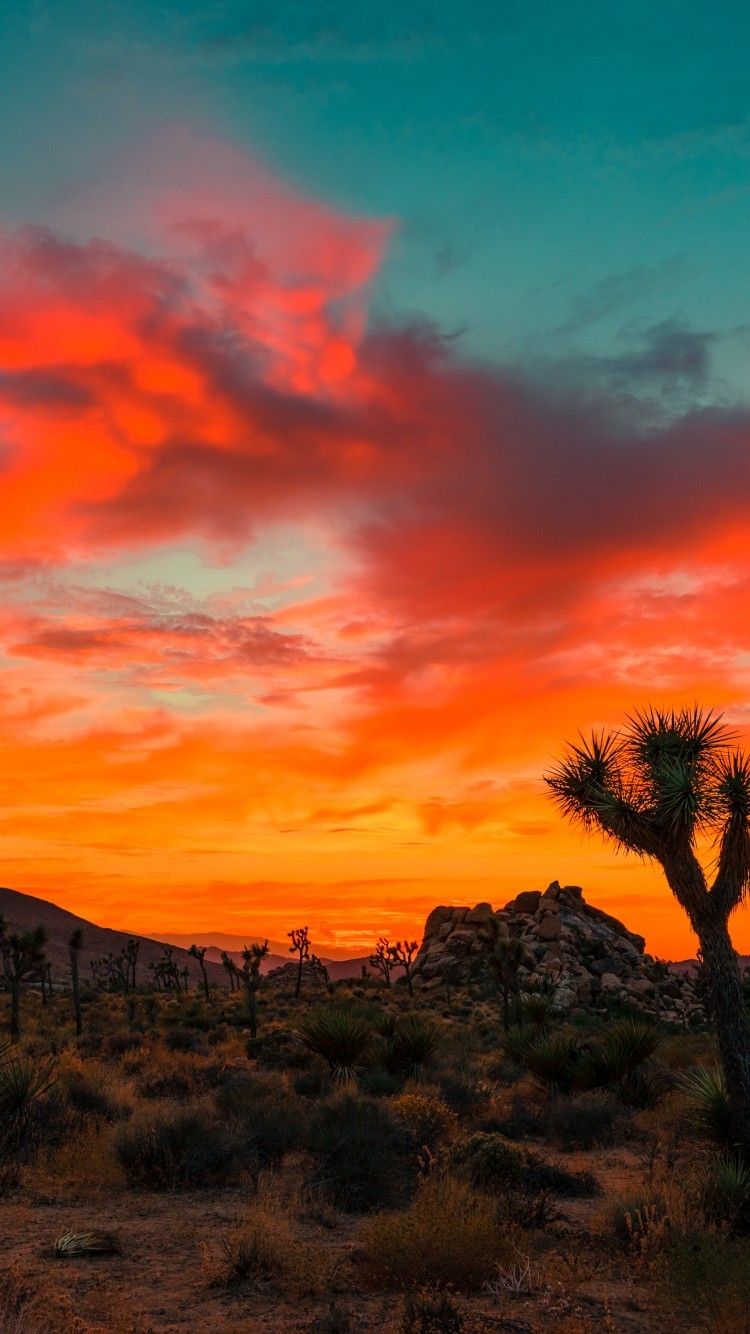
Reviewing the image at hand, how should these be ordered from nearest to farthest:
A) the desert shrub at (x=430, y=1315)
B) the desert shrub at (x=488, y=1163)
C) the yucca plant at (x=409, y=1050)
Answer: the desert shrub at (x=430, y=1315)
the desert shrub at (x=488, y=1163)
the yucca plant at (x=409, y=1050)

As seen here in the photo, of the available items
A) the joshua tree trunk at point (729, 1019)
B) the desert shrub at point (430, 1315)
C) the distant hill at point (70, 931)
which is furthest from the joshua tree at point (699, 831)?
the distant hill at point (70, 931)

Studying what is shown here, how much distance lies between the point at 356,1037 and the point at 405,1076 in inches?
63.4

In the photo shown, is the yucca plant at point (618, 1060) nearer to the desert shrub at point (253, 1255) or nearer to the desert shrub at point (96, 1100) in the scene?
the desert shrub at point (96, 1100)

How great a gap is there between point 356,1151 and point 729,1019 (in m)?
5.34

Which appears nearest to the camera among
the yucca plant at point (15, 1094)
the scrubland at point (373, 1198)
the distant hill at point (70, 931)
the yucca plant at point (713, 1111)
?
the scrubland at point (373, 1198)

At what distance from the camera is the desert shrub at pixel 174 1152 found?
41.1 feet

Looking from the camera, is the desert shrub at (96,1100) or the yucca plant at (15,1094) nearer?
the yucca plant at (15,1094)

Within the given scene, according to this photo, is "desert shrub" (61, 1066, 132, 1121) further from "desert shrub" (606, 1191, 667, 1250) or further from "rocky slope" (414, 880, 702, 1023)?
"rocky slope" (414, 880, 702, 1023)

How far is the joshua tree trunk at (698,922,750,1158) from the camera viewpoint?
12.6m

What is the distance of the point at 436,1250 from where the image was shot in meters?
8.86

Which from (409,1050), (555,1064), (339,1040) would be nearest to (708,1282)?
(555,1064)

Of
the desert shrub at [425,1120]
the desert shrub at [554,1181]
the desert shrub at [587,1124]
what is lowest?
the desert shrub at [587,1124]

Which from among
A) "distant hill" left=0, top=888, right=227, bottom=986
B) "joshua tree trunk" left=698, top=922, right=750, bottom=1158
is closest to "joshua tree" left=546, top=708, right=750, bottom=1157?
"joshua tree trunk" left=698, top=922, right=750, bottom=1158

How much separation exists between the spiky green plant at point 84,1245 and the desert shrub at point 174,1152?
8.60 feet
